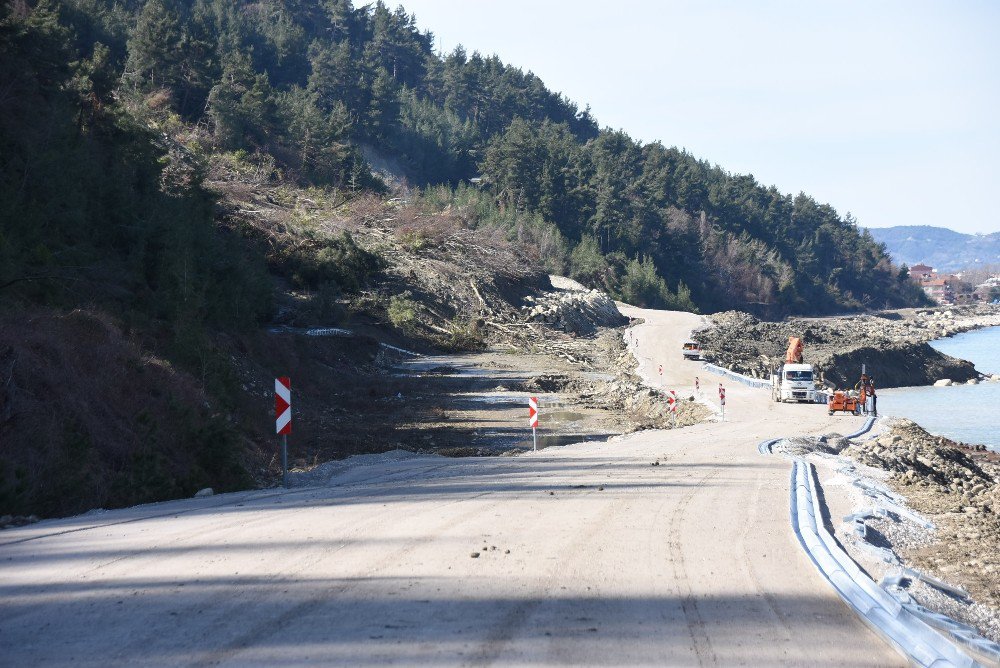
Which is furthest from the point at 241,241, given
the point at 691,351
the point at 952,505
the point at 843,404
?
the point at 691,351

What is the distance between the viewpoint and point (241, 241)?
3825 cm

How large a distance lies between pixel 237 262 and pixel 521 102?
5451 inches

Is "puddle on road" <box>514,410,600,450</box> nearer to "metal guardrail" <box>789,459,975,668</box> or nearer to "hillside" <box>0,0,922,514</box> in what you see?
"hillside" <box>0,0,922,514</box>

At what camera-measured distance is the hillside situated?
1509 cm

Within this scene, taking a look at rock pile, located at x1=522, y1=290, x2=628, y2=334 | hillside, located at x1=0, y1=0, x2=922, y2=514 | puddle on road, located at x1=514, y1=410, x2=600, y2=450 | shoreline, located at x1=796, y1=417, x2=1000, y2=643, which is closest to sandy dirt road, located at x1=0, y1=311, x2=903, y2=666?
shoreline, located at x1=796, y1=417, x2=1000, y2=643

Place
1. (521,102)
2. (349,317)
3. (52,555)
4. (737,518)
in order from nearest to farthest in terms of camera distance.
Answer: (52,555)
(737,518)
(349,317)
(521,102)

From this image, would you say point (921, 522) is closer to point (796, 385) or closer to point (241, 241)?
point (796, 385)

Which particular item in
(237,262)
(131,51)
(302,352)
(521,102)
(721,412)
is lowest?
(721,412)

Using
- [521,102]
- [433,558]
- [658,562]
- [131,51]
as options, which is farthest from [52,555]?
[521,102]

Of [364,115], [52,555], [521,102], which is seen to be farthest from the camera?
[521,102]

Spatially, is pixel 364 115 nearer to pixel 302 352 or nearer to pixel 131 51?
pixel 131 51

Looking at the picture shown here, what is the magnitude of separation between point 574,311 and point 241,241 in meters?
36.2

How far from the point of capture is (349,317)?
44781 mm

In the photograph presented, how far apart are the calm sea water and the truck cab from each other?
5612 millimetres
